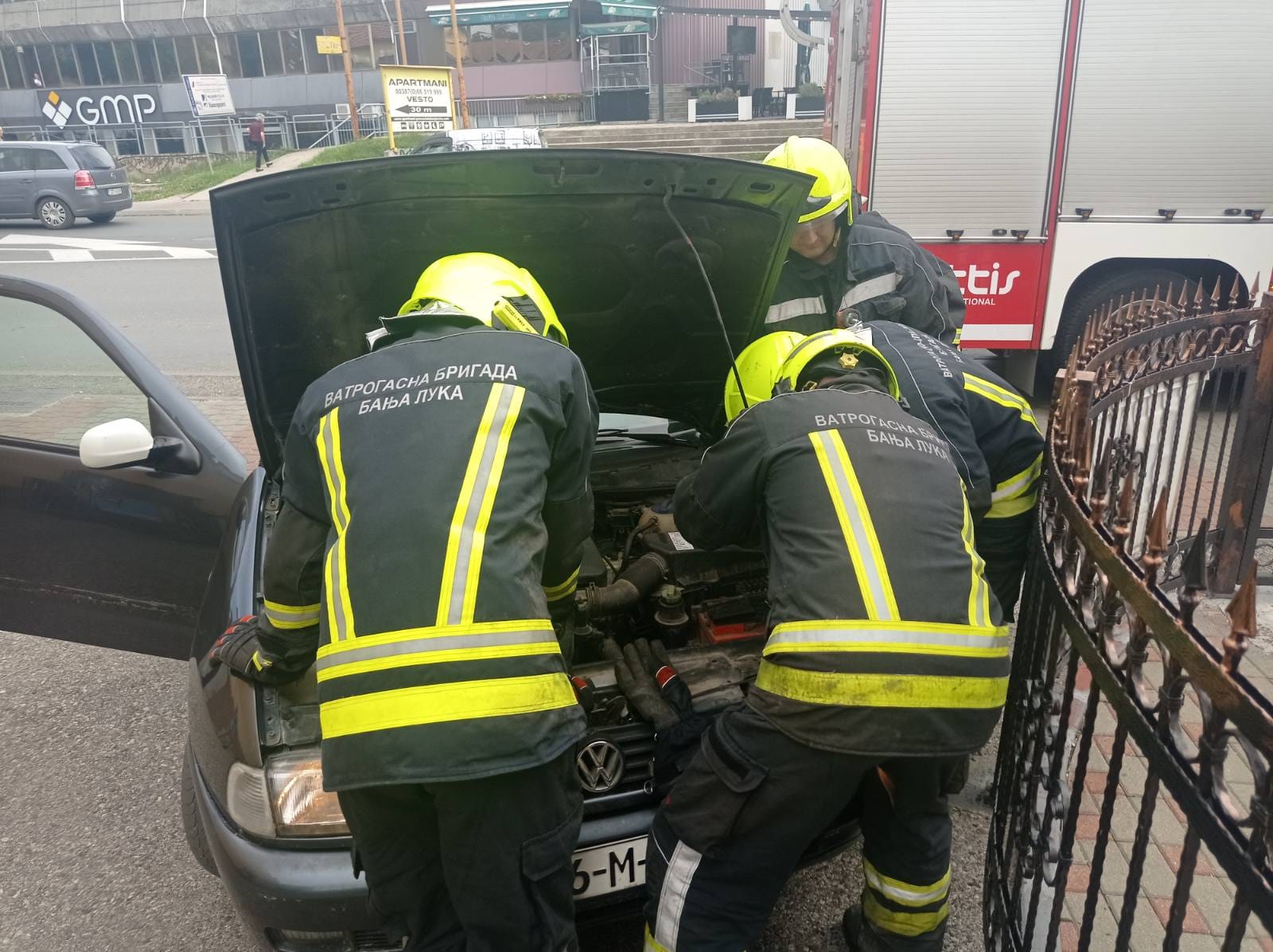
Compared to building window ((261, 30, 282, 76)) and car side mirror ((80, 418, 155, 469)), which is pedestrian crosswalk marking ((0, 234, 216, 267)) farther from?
building window ((261, 30, 282, 76))

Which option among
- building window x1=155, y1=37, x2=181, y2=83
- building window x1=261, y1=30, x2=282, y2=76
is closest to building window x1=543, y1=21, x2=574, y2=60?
building window x1=261, y1=30, x2=282, y2=76

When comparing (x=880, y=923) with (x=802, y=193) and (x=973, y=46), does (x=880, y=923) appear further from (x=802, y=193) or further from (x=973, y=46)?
(x=973, y=46)

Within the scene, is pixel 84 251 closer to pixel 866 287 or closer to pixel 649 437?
pixel 649 437

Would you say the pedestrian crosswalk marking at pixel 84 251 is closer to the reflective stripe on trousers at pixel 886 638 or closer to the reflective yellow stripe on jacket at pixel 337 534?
Answer: the reflective yellow stripe on jacket at pixel 337 534

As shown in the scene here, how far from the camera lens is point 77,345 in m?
3.12

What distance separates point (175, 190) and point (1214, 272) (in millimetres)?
23924

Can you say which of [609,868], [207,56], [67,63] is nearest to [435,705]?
[609,868]

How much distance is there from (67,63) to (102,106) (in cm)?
236

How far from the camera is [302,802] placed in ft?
6.64

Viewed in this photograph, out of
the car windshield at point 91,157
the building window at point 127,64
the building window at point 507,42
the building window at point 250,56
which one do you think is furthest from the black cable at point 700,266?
the building window at point 127,64

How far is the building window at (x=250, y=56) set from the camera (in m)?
31.6

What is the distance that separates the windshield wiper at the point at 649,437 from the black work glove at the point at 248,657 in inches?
64.4

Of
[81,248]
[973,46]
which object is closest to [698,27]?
[81,248]

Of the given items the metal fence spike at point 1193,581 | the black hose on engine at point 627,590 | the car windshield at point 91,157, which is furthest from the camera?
the car windshield at point 91,157
